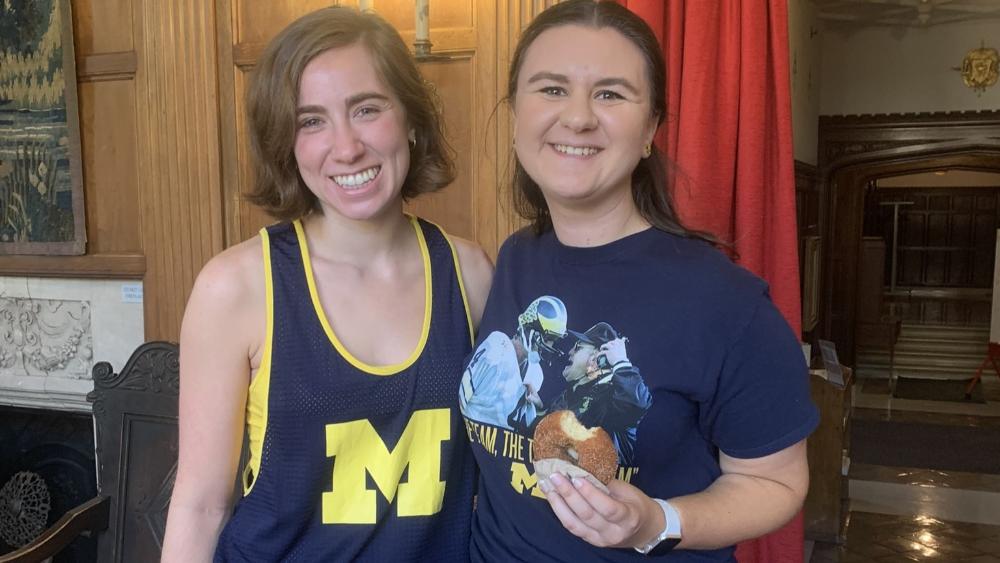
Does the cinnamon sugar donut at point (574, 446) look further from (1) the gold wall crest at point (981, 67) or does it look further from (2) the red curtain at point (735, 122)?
(1) the gold wall crest at point (981, 67)

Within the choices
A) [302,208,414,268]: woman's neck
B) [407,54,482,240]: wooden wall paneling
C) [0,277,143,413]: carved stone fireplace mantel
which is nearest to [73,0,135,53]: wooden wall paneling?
[0,277,143,413]: carved stone fireplace mantel

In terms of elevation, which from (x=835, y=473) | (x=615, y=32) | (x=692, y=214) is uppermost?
(x=615, y=32)

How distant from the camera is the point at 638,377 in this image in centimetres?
118

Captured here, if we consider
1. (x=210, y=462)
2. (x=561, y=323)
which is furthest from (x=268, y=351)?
(x=561, y=323)

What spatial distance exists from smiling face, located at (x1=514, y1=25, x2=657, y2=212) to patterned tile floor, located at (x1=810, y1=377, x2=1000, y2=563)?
11.5ft

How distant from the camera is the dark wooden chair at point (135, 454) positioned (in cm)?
242

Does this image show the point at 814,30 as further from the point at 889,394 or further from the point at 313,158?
the point at 313,158

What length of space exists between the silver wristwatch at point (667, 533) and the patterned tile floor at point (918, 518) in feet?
11.2

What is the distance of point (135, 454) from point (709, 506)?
1.92 meters

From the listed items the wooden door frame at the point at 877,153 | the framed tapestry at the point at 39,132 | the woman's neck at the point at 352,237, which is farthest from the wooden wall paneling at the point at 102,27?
the wooden door frame at the point at 877,153

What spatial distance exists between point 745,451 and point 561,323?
32cm

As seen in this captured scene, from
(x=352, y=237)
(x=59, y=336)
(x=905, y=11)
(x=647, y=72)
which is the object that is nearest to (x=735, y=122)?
(x=647, y=72)

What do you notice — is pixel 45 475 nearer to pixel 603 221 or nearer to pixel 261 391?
pixel 261 391

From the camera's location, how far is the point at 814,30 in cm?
673
